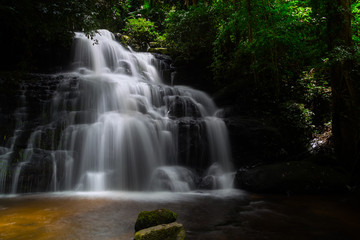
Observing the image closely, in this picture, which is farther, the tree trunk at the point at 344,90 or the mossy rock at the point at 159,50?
the mossy rock at the point at 159,50

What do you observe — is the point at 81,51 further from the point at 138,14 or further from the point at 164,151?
the point at 138,14

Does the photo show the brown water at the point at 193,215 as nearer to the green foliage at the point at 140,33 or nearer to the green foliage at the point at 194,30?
the green foliage at the point at 194,30

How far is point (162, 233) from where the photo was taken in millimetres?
2949

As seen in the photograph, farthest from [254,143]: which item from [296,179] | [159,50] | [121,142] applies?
[159,50]

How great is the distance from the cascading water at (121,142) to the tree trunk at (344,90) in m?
3.28

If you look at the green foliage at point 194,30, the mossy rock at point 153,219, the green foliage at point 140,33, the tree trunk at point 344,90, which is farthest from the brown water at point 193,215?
the green foliage at point 140,33

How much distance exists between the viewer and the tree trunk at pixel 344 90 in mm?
6137

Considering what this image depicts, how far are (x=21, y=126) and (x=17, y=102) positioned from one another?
4.01 feet

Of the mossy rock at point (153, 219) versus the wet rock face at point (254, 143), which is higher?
the wet rock face at point (254, 143)

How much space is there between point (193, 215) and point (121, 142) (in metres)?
4.08

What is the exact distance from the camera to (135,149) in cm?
770

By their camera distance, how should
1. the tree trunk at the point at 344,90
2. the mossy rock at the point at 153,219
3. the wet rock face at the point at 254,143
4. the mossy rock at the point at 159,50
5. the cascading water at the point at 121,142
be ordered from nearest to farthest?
the mossy rock at the point at 153,219 < the tree trunk at the point at 344,90 < the cascading water at the point at 121,142 < the wet rock face at the point at 254,143 < the mossy rock at the point at 159,50

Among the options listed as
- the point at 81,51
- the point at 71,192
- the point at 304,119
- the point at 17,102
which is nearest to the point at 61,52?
the point at 81,51

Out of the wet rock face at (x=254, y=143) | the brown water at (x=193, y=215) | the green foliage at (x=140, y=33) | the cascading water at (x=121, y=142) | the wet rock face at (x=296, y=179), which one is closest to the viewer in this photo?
the brown water at (x=193, y=215)
